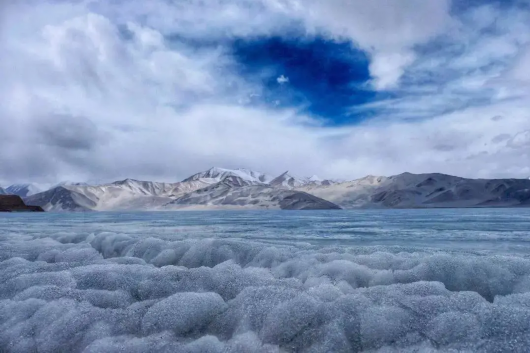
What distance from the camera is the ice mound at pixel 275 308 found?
522 centimetres

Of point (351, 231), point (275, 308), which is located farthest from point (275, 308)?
point (351, 231)

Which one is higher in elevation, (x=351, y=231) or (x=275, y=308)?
(x=275, y=308)

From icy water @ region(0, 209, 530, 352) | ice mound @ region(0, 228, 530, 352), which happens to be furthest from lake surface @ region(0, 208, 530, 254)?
icy water @ region(0, 209, 530, 352)

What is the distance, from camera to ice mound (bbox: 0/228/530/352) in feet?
17.1

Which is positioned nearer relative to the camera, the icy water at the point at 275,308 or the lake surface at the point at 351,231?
the icy water at the point at 275,308

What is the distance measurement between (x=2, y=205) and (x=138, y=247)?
23953cm

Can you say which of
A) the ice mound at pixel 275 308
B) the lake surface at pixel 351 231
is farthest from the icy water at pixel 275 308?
the lake surface at pixel 351 231

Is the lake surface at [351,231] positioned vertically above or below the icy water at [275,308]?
below

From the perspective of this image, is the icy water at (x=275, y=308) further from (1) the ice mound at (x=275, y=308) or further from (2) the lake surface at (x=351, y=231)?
(2) the lake surface at (x=351, y=231)

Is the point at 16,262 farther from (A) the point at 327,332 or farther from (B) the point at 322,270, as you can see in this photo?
(A) the point at 327,332

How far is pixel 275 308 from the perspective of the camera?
6141mm

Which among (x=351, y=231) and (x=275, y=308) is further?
(x=351, y=231)

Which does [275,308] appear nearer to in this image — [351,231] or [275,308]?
[275,308]

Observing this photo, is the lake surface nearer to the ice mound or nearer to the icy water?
the ice mound
